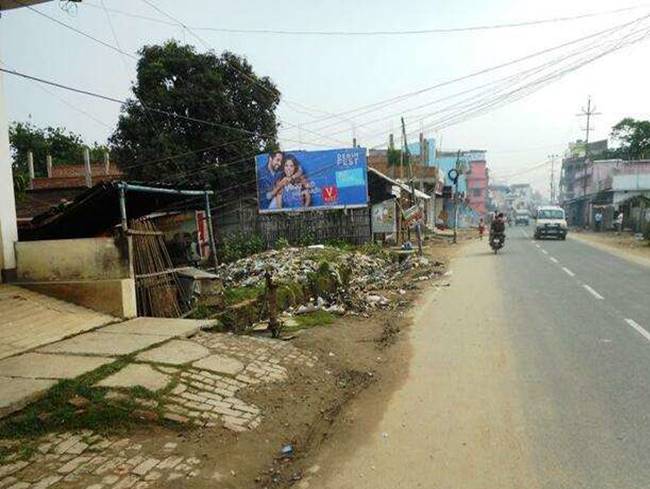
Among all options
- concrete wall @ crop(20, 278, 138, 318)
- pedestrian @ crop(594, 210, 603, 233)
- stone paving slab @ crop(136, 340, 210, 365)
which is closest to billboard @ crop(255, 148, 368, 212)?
concrete wall @ crop(20, 278, 138, 318)

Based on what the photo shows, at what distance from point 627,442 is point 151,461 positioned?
12.6 ft

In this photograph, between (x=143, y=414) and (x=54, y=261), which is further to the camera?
(x=54, y=261)

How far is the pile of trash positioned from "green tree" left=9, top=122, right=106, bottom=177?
31983 millimetres

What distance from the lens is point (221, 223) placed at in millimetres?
25484

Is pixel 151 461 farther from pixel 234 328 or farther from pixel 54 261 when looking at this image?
pixel 54 261

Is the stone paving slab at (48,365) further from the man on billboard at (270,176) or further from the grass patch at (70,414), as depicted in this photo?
the man on billboard at (270,176)

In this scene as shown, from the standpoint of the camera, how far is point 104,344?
21.5 ft

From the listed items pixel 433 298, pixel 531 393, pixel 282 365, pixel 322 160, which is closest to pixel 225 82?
pixel 322 160

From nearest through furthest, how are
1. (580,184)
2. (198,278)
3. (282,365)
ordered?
(282,365) → (198,278) → (580,184)

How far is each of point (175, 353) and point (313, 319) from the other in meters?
3.74

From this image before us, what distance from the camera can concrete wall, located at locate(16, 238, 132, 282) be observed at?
8.38 meters

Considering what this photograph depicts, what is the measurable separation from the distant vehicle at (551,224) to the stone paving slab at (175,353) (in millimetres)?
32214

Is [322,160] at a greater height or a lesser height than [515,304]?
greater

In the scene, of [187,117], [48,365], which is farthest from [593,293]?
[187,117]
